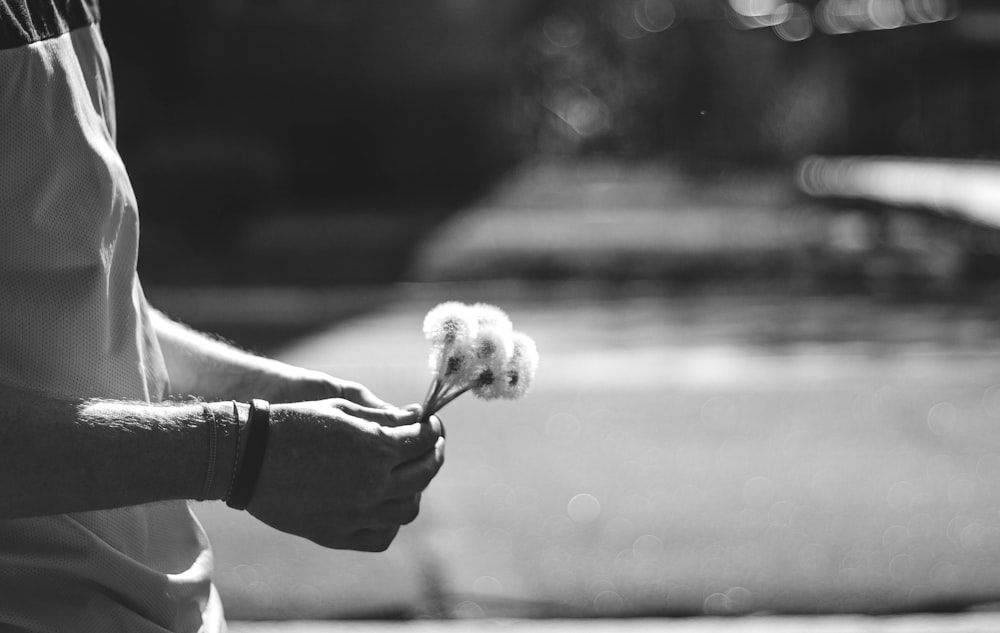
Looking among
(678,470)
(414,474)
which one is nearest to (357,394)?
(414,474)

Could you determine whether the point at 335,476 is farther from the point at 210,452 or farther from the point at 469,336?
the point at 469,336

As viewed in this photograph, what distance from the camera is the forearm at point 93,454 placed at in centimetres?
118

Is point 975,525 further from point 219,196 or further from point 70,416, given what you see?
point 219,196

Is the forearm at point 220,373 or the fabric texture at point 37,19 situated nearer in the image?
the fabric texture at point 37,19

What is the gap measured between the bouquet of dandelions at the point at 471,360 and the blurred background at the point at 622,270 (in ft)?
9.21

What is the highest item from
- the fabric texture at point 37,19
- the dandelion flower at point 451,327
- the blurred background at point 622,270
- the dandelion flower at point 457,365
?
the fabric texture at point 37,19

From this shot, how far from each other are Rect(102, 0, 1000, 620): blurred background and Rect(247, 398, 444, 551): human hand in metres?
2.94

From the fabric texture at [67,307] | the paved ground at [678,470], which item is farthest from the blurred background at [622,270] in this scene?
the fabric texture at [67,307]

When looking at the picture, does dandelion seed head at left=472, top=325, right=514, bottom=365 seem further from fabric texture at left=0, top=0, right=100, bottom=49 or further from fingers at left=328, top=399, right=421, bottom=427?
fabric texture at left=0, top=0, right=100, bottom=49

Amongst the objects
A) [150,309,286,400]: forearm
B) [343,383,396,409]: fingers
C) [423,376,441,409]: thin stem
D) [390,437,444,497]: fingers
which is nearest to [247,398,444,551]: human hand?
[390,437,444,497]: fingers

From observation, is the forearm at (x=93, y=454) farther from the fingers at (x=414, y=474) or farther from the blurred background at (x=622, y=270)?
the blurred background at (x=622, y=270)

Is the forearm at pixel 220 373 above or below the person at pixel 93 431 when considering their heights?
below

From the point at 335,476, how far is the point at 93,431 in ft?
0.80

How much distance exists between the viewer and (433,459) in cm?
141
